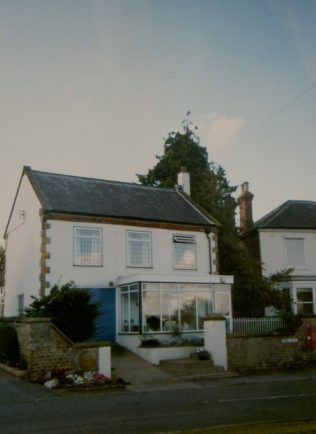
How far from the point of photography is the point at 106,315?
79.0 ft

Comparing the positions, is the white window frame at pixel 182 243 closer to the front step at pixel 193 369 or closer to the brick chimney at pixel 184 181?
the brick chimney at pixel 184 181

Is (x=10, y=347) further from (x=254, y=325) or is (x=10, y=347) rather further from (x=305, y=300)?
(x=305, y=300)

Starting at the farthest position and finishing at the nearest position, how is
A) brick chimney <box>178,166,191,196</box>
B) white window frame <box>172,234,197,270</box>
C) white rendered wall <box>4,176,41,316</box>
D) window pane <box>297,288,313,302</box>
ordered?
1. brick chimney <box>178,166,191,196</box>
2. window pane <box>297,288,313,302</box>
3. white window frame <box>172,234,197,270</box>
4. white rendered wall <box>4,176,41,316</box>

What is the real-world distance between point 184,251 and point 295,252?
9549mm

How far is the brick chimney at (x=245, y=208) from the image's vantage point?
35844 millimetres

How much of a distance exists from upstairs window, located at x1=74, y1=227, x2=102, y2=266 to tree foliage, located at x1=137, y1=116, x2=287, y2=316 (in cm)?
913

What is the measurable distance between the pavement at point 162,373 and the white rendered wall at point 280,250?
14.0 metres

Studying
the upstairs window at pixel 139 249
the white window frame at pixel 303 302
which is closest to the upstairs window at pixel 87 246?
the upstairs window at pixel 139 249

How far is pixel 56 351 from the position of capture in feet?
57.0

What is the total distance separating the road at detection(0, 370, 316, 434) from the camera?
382 inches

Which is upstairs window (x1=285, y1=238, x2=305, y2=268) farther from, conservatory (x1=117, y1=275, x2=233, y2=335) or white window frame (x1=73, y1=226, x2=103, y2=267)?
white window frame (x1=73, y1=226, x2=103, y2=267)

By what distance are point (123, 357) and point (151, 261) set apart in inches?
234

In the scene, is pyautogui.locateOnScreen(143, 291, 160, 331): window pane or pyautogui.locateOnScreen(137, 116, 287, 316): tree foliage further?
pyautogui.locateOnScreen(137, 116, 287, 316): tree foliage

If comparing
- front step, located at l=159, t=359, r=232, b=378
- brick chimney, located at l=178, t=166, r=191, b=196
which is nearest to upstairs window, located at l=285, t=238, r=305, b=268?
brick chimney, located at l=178, t=166, r=191, b=196
